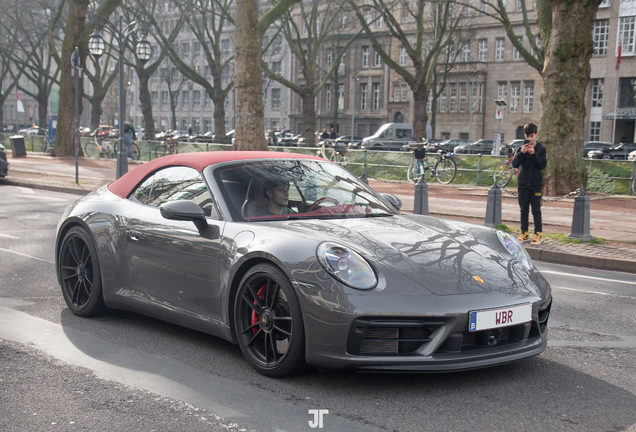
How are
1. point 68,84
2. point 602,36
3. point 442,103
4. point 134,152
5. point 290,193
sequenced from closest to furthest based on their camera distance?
1. point 290,193
2. point 68,84
3. point 134,152
4. point 602,36
5. point 442,103

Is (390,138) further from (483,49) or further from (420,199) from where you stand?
(420,199)

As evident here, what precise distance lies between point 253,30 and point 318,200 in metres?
16.0

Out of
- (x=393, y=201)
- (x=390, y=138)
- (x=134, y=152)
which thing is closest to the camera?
(x=393, y=201)

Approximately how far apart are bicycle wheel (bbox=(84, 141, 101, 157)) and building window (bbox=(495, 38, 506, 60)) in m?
45.7

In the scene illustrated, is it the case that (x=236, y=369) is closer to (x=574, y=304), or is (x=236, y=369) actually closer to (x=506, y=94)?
(x=574, y=304)

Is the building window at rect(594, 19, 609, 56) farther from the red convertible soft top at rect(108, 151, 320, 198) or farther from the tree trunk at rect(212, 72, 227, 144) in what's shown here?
the red convertible soft top at rect(108, 151, 320, 198)

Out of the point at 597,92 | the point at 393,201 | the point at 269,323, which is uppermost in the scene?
the point at 597,92

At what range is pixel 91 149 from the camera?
3538 cm

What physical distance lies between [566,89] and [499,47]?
55.8 metres

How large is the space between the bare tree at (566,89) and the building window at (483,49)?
5573cm

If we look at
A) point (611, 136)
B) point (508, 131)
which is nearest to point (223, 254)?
point (611, 136)

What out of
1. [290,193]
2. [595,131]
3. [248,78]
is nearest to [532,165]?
[290,193]

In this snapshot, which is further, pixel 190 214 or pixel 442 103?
pixel 442 103

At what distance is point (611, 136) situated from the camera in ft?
202
